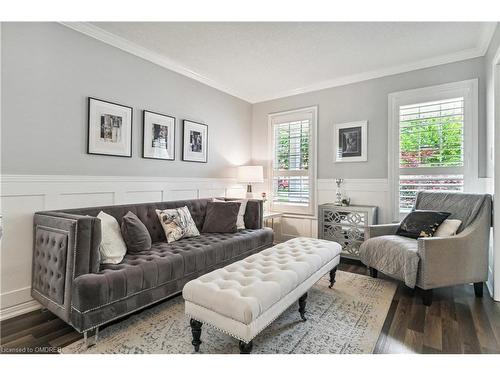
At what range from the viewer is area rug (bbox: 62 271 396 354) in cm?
171

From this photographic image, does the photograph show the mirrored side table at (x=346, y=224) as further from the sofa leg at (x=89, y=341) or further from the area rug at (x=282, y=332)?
the sofa leg at (x=89, y=341)

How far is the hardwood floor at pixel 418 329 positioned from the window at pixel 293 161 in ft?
7.31

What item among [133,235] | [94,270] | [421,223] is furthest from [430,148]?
[94,270]

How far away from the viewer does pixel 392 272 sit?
2.60 meters

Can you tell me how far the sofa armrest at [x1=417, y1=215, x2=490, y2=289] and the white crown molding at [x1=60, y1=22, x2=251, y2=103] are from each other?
11.2ft

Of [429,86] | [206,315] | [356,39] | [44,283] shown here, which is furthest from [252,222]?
[429,86]

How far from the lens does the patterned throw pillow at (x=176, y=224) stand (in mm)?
2805

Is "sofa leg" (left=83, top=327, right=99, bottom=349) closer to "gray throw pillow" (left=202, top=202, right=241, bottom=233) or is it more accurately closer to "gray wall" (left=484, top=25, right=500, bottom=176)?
"gray throw pillow" (left=202, top=202, right=241, bottom=233)

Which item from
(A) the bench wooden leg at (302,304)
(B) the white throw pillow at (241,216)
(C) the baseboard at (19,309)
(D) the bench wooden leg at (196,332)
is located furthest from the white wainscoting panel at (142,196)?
(A) the bench wooden leg at (302,304)

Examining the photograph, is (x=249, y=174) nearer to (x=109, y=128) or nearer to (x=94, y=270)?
(x=109, y=128)

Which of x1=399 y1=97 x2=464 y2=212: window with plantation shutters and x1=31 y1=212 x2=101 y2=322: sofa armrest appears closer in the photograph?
x1=31 y1=212 x2=101 y2=322: sofa armrest

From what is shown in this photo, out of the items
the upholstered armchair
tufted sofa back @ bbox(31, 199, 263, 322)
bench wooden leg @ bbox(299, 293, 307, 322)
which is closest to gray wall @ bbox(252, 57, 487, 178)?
the upholstered armchair
